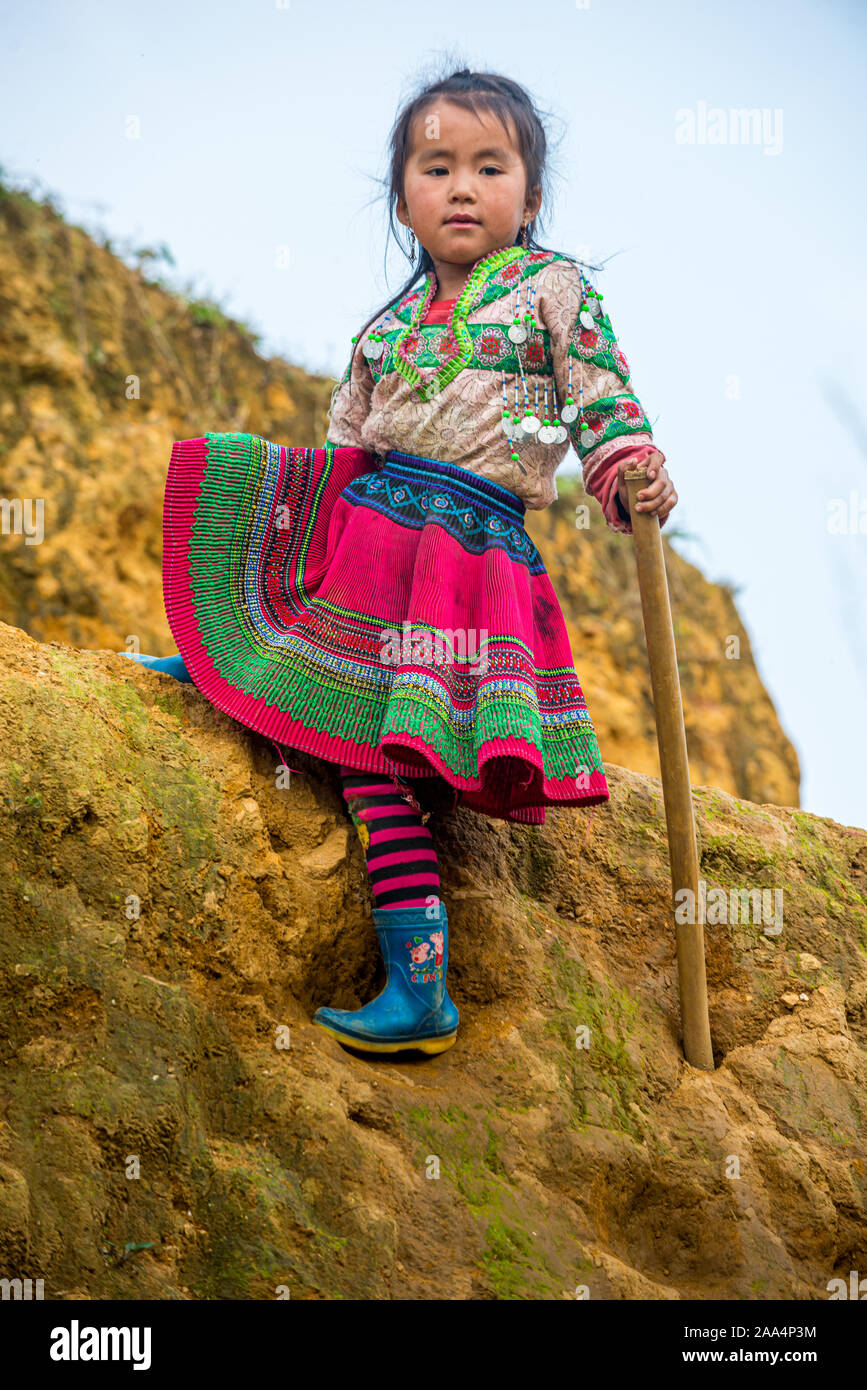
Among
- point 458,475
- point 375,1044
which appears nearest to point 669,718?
point 458,475

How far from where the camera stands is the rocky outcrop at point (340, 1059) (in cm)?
219

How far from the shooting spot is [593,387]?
299 cm

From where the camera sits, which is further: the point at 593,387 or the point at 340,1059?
the point at 593,387

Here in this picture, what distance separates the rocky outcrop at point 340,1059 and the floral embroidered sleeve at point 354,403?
0.90 m

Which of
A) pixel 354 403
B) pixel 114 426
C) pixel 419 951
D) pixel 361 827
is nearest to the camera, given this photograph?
pixel 419 951

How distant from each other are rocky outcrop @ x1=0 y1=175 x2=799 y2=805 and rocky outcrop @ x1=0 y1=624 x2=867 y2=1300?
13.0 ft

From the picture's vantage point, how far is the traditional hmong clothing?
9.12ft

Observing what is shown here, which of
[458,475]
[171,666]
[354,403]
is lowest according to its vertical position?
[171,666]

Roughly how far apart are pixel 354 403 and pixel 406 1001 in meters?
1.68

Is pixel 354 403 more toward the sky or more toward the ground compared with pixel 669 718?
more toward the sky

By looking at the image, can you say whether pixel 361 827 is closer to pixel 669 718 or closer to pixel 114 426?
pixel 669 718

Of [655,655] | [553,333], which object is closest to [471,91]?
[553,333]

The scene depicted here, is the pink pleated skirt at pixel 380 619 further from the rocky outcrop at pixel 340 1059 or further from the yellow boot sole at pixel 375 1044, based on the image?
the yellow boot sole at pixel 375 1044

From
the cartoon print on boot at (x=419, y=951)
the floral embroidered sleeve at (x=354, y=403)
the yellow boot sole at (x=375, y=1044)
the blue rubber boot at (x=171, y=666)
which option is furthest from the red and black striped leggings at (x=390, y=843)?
the floral embroidered sleeve at (x=354, y=403)
